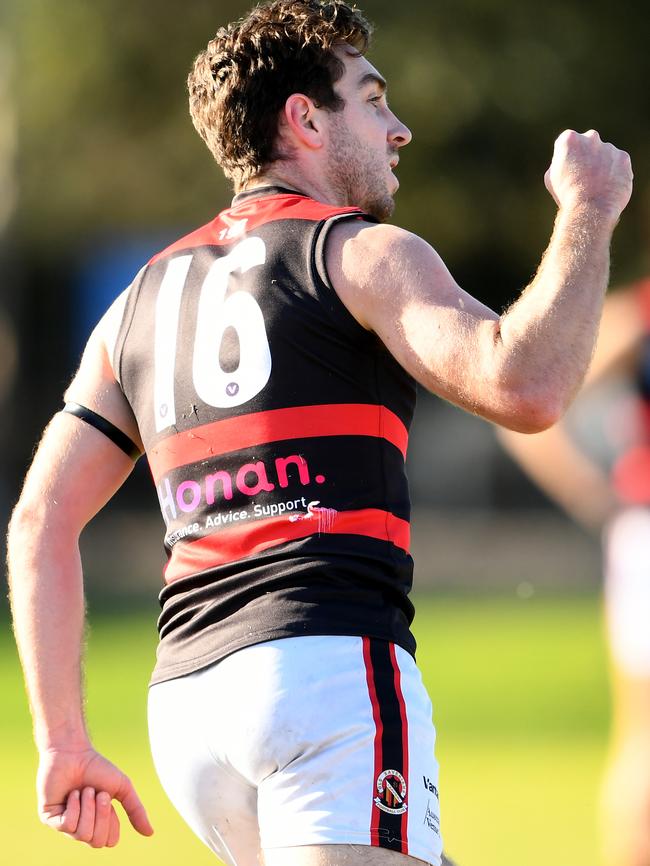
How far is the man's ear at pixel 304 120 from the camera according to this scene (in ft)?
11.4

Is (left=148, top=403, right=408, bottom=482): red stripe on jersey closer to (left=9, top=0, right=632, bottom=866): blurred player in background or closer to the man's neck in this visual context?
(left=9, top=0, right=632, bottom=866): blurred player in background

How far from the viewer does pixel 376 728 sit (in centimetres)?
294

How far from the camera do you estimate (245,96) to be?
3.52 metres

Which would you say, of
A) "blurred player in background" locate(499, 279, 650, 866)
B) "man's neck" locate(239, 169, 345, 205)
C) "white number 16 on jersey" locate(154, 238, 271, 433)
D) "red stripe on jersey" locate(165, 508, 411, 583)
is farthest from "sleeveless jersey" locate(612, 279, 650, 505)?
"white number 16 on jersey" locate(154, 238, 271, 433)

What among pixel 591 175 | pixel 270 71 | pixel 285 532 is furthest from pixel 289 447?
pixel 270 71

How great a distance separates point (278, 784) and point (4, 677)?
10872 mm

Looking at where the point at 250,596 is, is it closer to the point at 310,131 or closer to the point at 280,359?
the point at 280,359

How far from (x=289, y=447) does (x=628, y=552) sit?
309 cm

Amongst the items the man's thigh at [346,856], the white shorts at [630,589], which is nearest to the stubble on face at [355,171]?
the man's thigh at [346,856]

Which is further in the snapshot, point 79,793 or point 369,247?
point 79,793

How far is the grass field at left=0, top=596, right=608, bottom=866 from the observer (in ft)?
24.5

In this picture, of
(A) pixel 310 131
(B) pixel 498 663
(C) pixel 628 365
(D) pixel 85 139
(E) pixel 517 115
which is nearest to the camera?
(A) pixel 310 131

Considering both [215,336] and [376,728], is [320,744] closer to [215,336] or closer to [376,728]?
[376,728]

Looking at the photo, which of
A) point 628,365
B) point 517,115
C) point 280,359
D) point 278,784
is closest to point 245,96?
point 280,359
